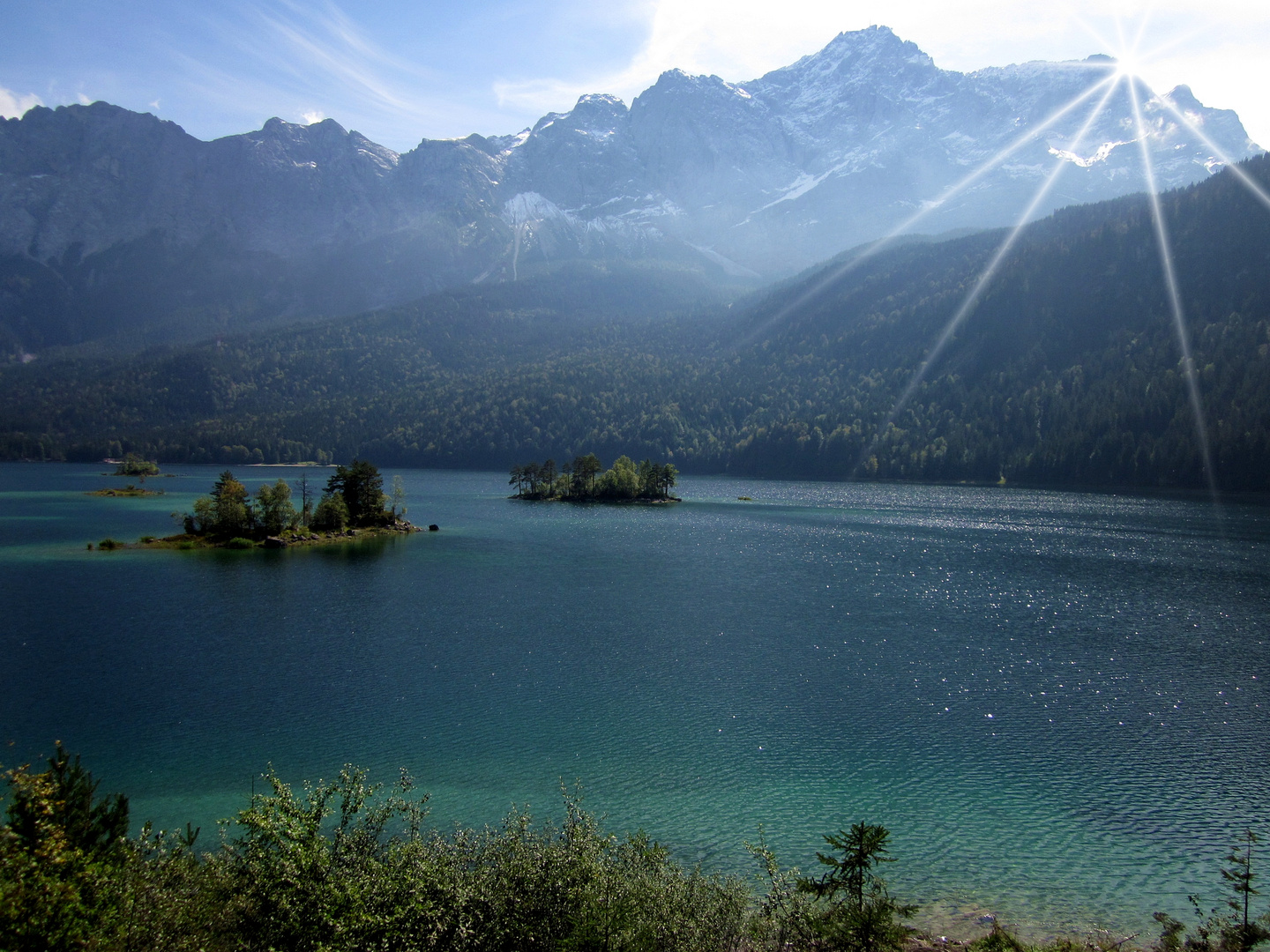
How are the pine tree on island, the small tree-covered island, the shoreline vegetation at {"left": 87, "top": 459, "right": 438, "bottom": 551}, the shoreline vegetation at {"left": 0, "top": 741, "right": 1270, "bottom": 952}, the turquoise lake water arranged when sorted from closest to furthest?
the shoreline vegetation at {"left": 0, "top": 741, "right": 1270, "bottom": 952} → the turquoise lake water → the shoreline vegetation at {"left": 87, "top": 459, "right": 438, "bottom": 551} → the pine tree on island → the small tree-covered island

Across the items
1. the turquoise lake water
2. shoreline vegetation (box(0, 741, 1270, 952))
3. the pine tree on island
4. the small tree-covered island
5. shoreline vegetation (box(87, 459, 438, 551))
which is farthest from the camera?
the small tree-covered island

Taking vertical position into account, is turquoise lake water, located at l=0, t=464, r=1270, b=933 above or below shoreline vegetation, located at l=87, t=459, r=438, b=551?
below

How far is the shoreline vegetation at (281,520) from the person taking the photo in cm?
8275

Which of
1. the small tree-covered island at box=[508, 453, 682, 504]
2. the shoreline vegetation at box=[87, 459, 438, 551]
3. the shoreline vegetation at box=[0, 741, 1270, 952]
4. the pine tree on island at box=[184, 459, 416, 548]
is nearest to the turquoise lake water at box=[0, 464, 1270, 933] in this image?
the shoreline vegetation at box=[0, 741, 1270, 952]

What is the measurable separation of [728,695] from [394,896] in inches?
929

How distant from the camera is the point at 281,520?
87.4 metres

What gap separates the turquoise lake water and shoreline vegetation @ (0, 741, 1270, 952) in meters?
4.57

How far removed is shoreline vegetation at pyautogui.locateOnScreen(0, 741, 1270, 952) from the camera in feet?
41.5

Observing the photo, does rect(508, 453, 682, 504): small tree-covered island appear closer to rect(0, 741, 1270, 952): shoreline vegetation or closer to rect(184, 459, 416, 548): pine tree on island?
rect(184, 459, 416, 548): pine tree on island

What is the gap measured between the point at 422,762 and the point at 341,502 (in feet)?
239

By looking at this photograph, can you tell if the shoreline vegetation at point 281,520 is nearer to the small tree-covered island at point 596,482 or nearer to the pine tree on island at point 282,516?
the pine tree on island at point 282,516

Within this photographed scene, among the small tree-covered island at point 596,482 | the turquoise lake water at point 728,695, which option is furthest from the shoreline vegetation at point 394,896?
the small tree-covered island at point 596,482

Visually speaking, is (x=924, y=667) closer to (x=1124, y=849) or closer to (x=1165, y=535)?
(x=1124, y=849)

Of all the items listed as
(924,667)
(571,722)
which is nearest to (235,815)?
(571,722)
